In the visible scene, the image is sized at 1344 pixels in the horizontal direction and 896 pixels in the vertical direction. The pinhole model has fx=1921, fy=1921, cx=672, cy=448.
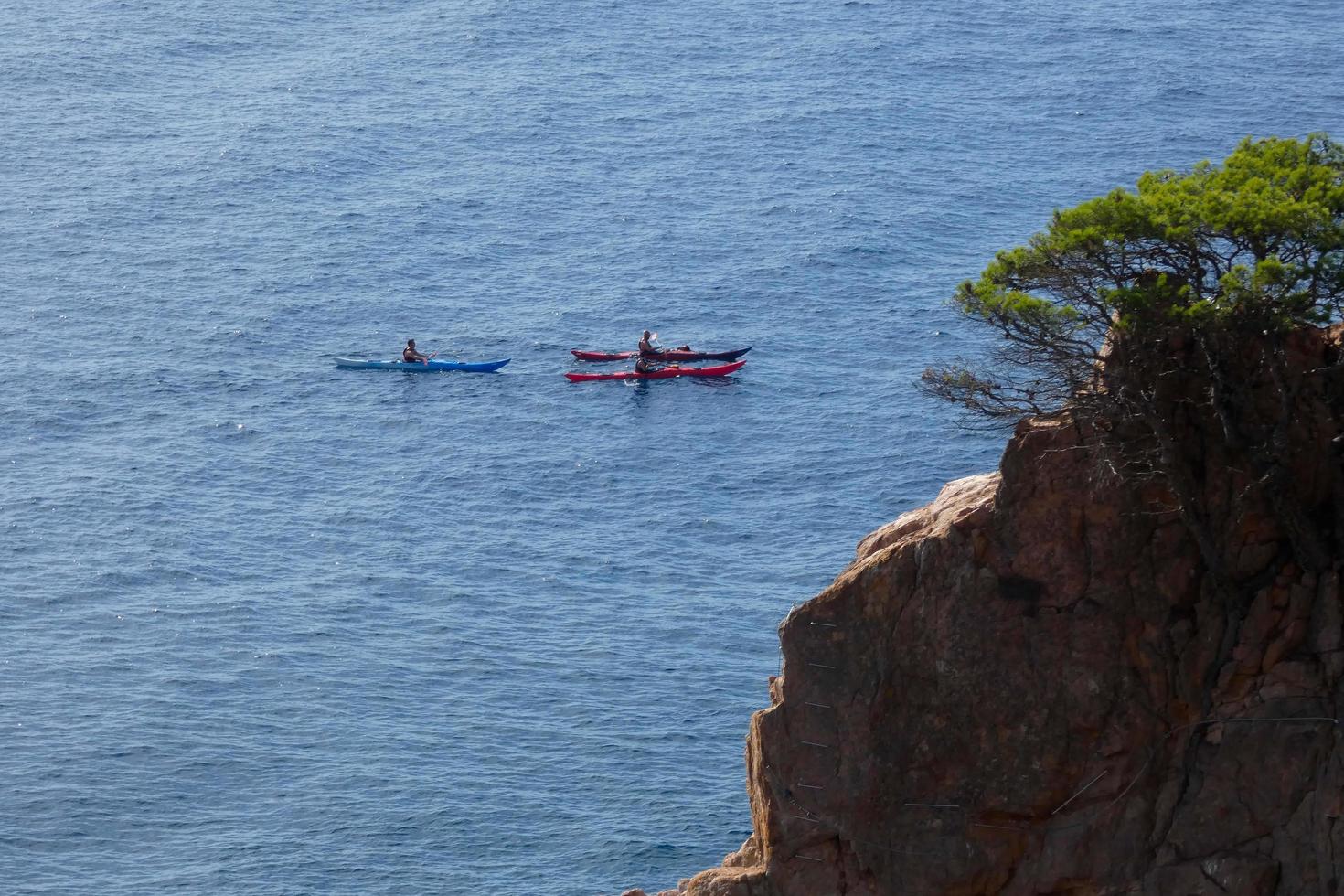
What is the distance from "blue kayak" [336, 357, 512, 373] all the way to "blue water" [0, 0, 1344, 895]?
1.22 metres

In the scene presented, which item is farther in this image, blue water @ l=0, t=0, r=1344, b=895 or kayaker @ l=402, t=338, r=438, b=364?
kayaker @ l=402, t=338, r=438, b=364

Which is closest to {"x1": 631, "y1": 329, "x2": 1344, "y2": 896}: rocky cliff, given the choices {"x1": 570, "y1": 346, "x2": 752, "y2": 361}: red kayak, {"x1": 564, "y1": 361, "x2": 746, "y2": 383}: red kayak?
{"x1": 564, "y1": 361, "x2": 746, "y2": 383}: red kayak

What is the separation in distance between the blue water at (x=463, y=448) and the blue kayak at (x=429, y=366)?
1.22 meters

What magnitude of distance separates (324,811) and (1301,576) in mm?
60942

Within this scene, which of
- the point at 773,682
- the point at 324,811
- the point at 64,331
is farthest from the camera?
the point at 64,331

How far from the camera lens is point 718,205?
176500 mm

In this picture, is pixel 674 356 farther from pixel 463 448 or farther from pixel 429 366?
pixel 429 366

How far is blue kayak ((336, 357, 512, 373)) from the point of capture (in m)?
144

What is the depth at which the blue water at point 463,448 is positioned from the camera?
285 feet

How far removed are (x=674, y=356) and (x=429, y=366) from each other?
18.8 meters

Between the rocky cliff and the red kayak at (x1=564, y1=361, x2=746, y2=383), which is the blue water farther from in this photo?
the rocky cliff

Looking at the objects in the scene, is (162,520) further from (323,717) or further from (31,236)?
(31,236)

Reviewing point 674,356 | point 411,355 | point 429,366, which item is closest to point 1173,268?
point 674,356

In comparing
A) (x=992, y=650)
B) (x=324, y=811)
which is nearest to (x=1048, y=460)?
(x=992, y=650)
